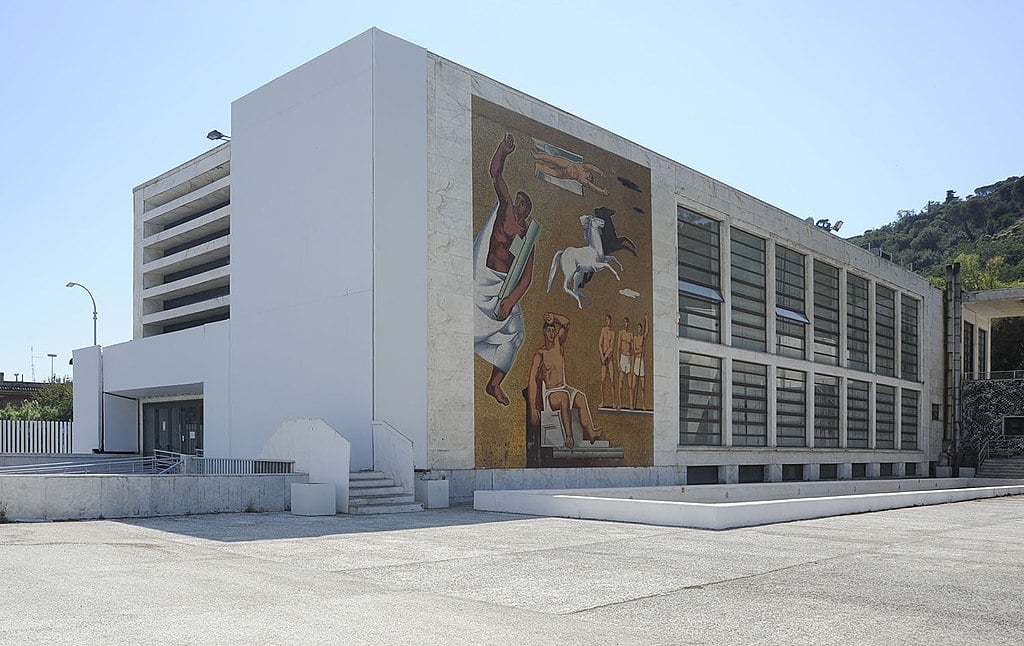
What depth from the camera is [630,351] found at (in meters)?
30.9

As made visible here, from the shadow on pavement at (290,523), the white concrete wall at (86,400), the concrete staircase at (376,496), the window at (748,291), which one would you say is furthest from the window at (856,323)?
the white concrete wall at (86,400)

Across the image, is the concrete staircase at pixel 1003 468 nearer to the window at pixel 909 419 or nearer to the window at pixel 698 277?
the window at pixel 909 419

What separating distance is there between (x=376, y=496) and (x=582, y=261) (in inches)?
431

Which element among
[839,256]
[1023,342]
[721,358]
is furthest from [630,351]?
[1023,342]

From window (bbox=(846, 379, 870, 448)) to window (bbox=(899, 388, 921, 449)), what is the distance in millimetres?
4516

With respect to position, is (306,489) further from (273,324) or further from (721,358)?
(721,358)

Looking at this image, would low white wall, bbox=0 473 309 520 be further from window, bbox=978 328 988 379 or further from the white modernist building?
window, bbox=978 328 988 379

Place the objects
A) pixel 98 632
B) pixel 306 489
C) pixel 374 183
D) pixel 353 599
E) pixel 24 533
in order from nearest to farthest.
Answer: pixel 98 632
pixel 353 599
pixel 24 533
pixel 306 489
pixel 374 183

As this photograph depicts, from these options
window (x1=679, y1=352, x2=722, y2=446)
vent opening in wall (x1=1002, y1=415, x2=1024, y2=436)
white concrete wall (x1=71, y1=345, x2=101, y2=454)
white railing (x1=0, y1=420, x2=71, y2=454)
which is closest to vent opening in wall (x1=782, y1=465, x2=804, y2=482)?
window (x1=679, y1=352, x2=722, y2=446)

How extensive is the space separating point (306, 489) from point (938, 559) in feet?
38.2

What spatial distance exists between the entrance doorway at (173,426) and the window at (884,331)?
104ft

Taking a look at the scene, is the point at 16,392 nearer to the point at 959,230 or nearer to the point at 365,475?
the point at 365,475

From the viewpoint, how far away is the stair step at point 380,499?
2009 centimetres

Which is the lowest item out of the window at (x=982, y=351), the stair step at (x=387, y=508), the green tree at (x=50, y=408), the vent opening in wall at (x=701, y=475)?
the vent opening in wall at (x=701, y=475)
